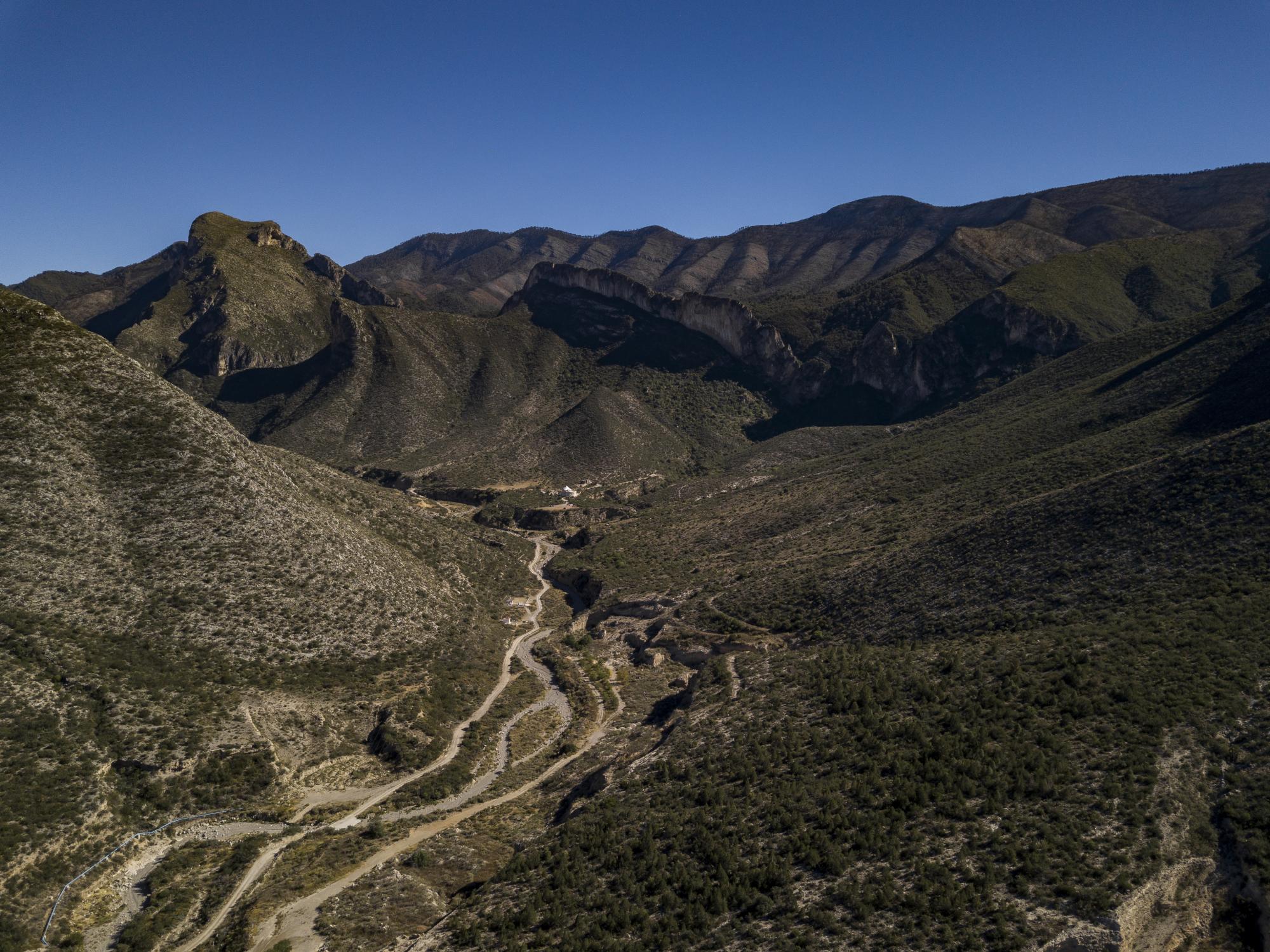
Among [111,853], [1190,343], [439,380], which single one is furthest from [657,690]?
[439,380]

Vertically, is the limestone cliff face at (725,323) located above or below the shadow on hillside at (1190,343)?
above

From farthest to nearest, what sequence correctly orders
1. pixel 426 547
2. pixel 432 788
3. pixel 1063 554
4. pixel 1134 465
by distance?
1. pixel 426 547
2. pixel 1134 465
3. pixel 1063 554
4. pixel 432 788

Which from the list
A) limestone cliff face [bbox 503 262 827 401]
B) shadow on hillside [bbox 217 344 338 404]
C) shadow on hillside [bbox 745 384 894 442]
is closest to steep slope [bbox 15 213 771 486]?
shadow on hillside [bbox 217 344 338 404]

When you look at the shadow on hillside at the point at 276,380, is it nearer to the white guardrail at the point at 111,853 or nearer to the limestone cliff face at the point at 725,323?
the limestone cliff face at the point at 725,323

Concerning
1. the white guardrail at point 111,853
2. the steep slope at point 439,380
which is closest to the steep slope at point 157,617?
the white guardrail at point 111,853

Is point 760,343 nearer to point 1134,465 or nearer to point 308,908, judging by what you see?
point 1134,465

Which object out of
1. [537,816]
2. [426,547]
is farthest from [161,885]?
[426,547]
